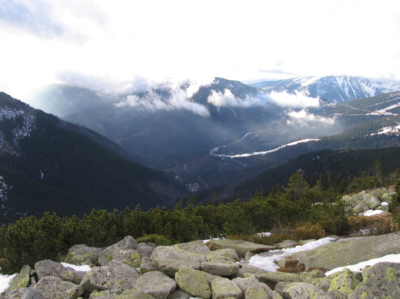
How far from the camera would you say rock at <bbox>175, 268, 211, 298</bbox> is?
12561 mm

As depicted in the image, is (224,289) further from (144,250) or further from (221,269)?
(144,250)

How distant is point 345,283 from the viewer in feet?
35.1

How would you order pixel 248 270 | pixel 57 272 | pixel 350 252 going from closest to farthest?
pixel 248 270 → pixel 350 252 → pixel 57 272

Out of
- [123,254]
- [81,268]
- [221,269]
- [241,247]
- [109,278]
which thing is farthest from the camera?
[241,247]

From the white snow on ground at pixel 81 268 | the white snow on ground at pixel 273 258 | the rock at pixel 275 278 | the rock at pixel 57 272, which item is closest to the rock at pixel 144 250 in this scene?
the white snow on ground at pixel 81 268

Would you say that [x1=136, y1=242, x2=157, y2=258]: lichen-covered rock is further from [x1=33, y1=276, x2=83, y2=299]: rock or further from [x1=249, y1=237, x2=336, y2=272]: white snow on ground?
[x1=249, y1=237, x2=336, y2=272]: white snow on ground

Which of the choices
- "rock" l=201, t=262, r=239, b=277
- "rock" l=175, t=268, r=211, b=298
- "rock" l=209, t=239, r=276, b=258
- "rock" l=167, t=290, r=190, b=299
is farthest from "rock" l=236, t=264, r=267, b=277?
"rock" l=209, t=239, r=276, b=258

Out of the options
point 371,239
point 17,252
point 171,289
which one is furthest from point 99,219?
point 371,239

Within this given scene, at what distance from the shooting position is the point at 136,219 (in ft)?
109

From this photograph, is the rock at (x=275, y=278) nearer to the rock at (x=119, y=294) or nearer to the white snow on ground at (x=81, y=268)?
the rock at (x=119, y=294)

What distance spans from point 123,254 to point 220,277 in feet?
31.5

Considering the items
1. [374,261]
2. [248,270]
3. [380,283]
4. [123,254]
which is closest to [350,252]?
[374,261]

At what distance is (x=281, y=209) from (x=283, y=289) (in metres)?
31.0

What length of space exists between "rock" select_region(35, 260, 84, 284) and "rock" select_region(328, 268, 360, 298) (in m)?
14.4
